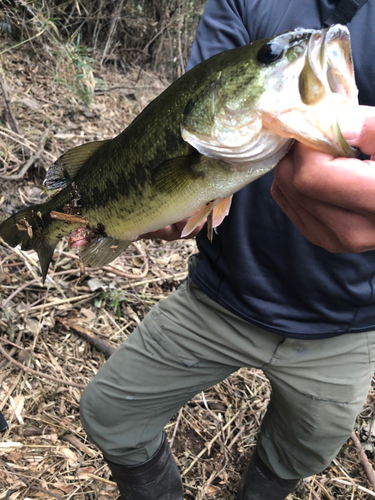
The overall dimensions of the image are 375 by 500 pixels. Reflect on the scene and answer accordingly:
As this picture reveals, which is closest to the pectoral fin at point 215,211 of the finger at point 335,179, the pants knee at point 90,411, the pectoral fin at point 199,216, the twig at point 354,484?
the pectoral fin at point 199,216

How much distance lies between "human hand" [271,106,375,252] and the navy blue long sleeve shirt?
0.48 meters

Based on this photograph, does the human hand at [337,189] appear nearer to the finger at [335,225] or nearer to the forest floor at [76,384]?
the finger at [335,225]

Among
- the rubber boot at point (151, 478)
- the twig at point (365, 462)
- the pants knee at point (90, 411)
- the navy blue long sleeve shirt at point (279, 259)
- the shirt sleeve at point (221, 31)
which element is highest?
the shirt sleeve at point (221, 31)

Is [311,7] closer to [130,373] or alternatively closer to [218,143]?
[218,143]

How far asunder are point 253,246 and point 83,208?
0.78m

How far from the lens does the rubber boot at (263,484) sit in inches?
82.7

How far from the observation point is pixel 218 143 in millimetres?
1167

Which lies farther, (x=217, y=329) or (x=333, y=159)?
(x=217, y=329)

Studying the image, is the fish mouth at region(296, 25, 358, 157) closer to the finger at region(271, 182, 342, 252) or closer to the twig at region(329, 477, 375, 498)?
the finger at region(271, 182, 342, 252)

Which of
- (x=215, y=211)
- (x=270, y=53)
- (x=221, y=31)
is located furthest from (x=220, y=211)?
(x=221, y=31)

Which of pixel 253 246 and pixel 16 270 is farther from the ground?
pixel 253 246

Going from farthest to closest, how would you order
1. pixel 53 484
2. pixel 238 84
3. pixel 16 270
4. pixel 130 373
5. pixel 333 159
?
pixel 16 270
pixel 53 484
pixel 130 373
pixel 238 84
pixel 333 159

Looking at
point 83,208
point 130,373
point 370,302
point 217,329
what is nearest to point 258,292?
point 217,329

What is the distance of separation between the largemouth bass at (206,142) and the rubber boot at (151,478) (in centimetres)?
108
